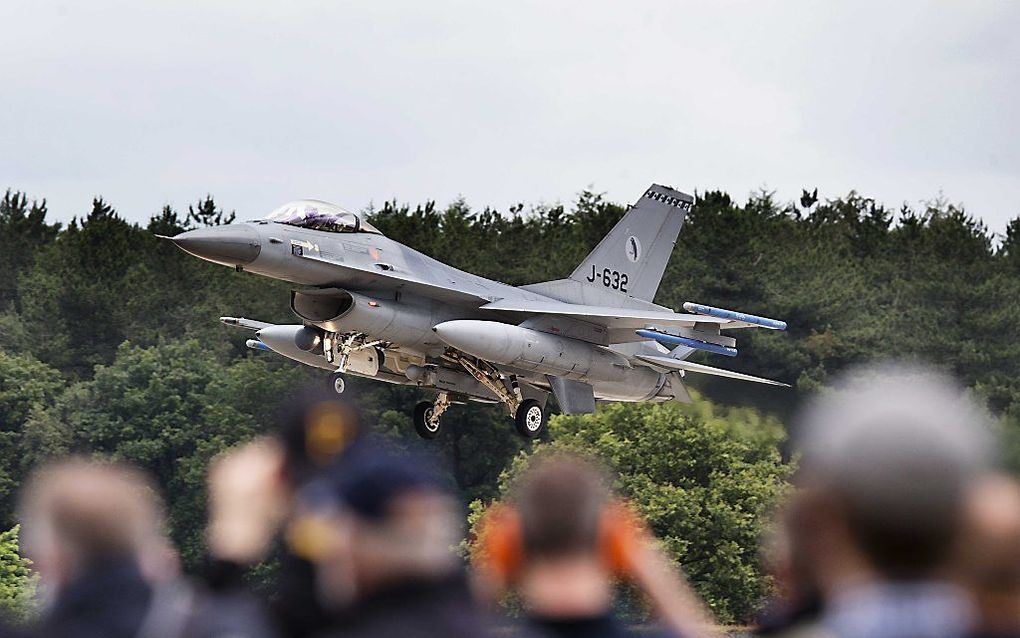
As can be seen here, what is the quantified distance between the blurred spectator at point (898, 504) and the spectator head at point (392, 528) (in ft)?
2.80

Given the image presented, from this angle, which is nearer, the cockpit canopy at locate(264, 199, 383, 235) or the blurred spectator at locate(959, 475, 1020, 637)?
the blurred spectator at locate(959, 475, 1020, 637)

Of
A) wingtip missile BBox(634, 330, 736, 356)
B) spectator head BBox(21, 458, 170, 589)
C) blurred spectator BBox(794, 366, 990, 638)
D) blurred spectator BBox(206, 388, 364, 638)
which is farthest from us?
wingtip missile BBox(634, 330, 736, 356)

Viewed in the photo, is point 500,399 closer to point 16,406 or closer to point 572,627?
point 572,627

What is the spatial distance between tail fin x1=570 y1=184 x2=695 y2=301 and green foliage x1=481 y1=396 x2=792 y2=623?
7.82 meters

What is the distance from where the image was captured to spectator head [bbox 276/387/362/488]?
501 cm

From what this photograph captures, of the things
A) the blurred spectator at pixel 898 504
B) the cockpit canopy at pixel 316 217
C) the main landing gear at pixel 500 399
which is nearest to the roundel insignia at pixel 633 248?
the main landing gear at pixel 500 399

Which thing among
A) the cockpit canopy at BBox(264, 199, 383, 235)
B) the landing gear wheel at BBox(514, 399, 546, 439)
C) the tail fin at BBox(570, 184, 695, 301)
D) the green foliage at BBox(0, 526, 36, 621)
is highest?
the tail fin at BBox(570, 184, 695, 301)

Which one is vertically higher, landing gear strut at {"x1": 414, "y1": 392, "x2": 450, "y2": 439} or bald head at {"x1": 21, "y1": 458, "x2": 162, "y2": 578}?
landing gear strut at {"x1": 414, "y1": 392, "x2": 450, "y2": 439}

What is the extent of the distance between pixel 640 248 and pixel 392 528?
2888cm

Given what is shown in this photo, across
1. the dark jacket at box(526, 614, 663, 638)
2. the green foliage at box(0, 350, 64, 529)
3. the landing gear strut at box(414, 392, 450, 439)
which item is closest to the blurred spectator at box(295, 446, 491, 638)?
the dark jacket at box(526, 614, 663, 638)

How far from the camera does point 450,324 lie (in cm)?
2438

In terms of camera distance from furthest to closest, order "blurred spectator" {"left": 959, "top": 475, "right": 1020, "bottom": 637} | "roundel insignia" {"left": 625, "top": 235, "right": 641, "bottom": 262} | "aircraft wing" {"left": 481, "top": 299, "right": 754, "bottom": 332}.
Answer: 1. "roundel insignia" {"left": 625, "top": 235, "right": 641, "bottom": 262}
2. "aircraft wing" {"left": 481, "top": 299, "right": 754, "bottom": 332}
3. "blurred spectator" {"left": 959, "top": 475, "right": 1020, "bottom": 637}

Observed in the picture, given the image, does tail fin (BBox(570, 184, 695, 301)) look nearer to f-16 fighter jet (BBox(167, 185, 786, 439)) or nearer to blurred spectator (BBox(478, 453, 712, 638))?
f-16 fighter jet (BBox(167, 185, 786, 439))

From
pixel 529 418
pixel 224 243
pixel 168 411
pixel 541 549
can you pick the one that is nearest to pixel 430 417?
pixel 529 418
